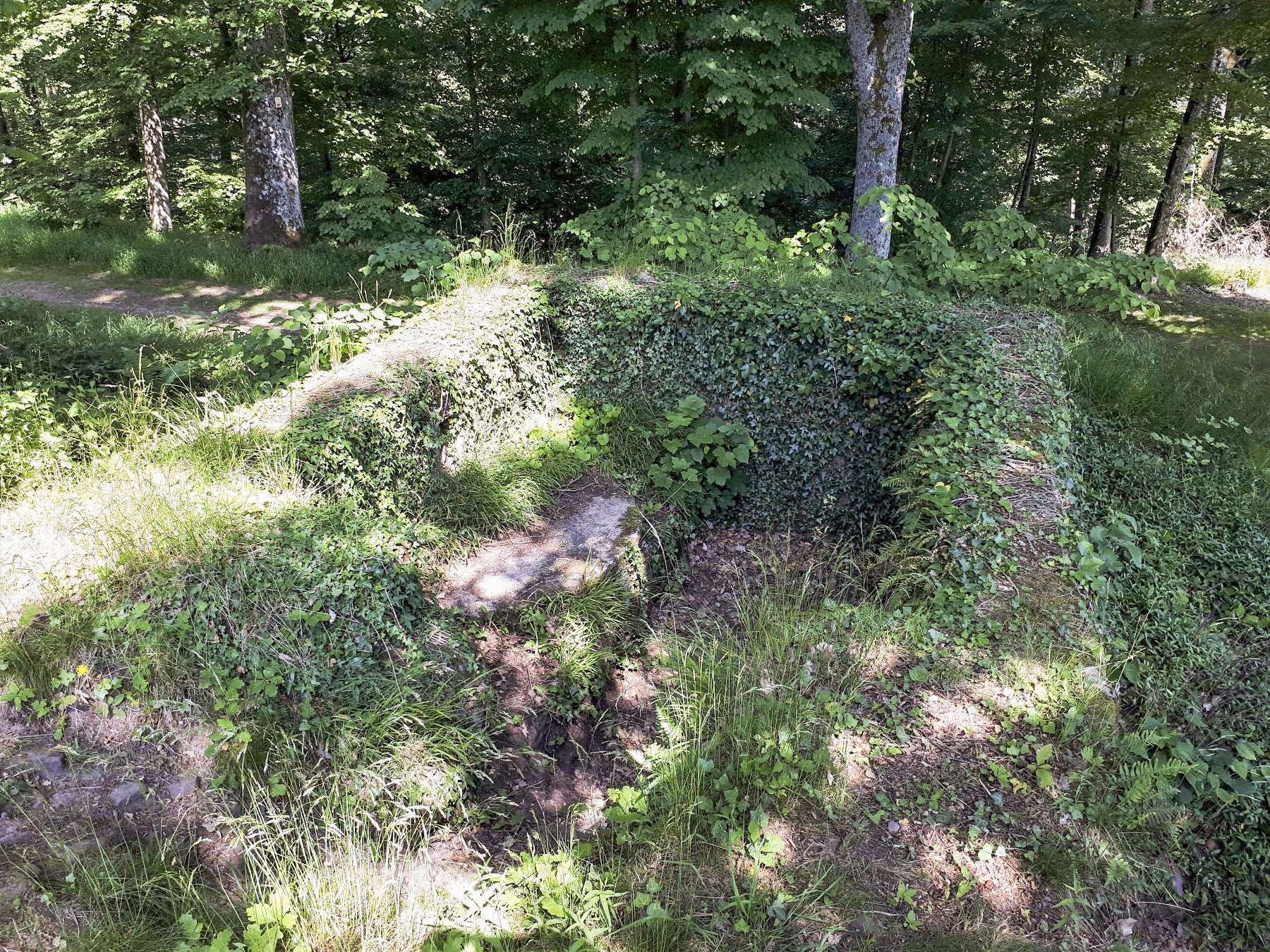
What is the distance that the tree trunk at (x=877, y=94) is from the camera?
8266 millimetres

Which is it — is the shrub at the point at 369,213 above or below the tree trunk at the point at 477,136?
below

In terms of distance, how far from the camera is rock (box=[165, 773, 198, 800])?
2980mm

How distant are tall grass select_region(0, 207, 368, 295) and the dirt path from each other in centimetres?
22

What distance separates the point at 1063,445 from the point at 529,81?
34.7 ft

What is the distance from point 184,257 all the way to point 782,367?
27.8 ft

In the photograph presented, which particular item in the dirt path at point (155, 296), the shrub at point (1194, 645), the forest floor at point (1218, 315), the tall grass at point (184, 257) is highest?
the tall grass at point (184, 257)

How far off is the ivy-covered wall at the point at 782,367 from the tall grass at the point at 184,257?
475 cm

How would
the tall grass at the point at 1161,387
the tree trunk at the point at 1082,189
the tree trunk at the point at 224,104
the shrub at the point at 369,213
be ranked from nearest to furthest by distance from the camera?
the tall grass at the point at 1161,387 < the tree trunk at the point at 224,104 < the shrub at the point at 369,213 < the tree trunk at the point at 1082,189

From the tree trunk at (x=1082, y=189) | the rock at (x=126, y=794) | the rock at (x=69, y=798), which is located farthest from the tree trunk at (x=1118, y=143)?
the rock at (x=69, y=798)

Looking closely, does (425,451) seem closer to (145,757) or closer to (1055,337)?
(145,757)

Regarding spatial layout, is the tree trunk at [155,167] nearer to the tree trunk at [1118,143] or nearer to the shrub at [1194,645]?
the shrub at [1194,645]

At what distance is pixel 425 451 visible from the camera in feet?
15.7

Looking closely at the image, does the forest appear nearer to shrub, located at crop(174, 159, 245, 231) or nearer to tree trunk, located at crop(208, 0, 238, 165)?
tree trunk, located at crop(208, 0, 238, 165)

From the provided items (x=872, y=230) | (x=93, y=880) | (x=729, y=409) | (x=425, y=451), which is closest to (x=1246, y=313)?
(x=872, y=230)
